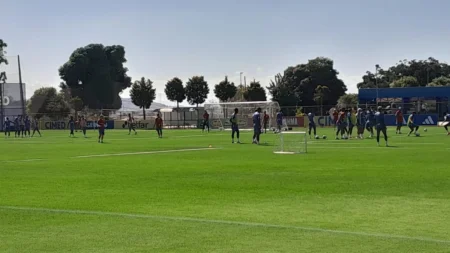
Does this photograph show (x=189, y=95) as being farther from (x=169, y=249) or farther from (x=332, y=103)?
(x=169, y=249)

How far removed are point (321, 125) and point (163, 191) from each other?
63027mm

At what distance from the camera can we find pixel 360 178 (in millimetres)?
17844

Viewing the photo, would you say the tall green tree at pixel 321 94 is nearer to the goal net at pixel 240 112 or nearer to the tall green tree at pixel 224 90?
the tall green tree at pixel 224 90

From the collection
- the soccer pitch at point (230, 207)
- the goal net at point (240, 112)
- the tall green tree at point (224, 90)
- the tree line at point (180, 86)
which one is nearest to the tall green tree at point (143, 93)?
the tree line at point (180, 86)

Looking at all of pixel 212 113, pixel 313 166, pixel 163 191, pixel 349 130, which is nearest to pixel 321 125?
pixel 212 113

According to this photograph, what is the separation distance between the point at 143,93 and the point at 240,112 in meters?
40.4

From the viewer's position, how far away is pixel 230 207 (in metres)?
13.2

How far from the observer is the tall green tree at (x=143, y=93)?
111 m

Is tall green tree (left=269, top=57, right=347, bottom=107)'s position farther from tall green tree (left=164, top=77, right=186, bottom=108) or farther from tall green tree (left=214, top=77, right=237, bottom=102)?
tall green tree (left=164, top=77, right=186, bottom=108)

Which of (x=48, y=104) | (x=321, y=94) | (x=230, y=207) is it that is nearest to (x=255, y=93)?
(x=321, y=94)

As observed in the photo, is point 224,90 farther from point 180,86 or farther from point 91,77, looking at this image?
point 91,77

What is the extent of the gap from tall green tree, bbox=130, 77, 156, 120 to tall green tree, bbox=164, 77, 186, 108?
2.97 m

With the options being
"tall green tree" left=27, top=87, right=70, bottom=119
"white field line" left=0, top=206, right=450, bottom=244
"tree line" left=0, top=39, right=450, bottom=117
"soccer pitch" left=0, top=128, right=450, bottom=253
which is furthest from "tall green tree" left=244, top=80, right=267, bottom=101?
"white field line" left=0, top=206, right=450, bottom=244

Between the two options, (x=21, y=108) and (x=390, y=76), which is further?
(x=390, y=76)
